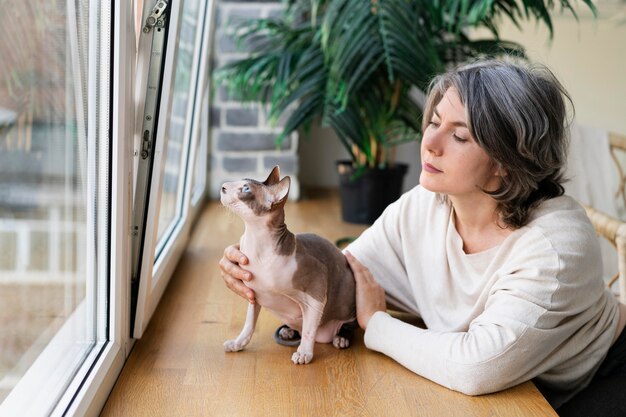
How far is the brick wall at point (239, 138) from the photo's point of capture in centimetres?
397

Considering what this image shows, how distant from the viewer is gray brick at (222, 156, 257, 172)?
406 cm

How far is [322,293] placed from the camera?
152 centimetres

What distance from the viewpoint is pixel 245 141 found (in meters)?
4.05

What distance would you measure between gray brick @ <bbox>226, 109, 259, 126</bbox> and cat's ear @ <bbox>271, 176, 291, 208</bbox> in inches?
105

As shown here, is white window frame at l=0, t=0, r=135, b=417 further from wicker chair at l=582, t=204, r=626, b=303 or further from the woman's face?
wicker chair at l=582, t=204, r=626, b=303

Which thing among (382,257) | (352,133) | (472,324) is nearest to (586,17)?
(352,133)

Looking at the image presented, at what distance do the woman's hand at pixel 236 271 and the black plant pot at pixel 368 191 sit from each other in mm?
2036

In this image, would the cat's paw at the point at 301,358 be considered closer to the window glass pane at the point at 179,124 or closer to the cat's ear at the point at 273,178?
the cat's ear at the point at 273,178

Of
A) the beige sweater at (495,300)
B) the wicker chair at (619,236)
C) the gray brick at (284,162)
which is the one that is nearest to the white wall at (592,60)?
the gray brick at (284,162)

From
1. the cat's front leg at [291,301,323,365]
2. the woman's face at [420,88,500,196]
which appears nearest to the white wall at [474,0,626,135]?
the woman's face at [420,88,500,196]

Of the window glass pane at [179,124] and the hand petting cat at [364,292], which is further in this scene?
the window glass pane at [179,124]

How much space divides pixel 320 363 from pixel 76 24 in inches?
32.1

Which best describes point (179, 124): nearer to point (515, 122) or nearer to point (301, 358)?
point (301, 358)

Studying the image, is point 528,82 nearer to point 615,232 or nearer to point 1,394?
point 615,232
